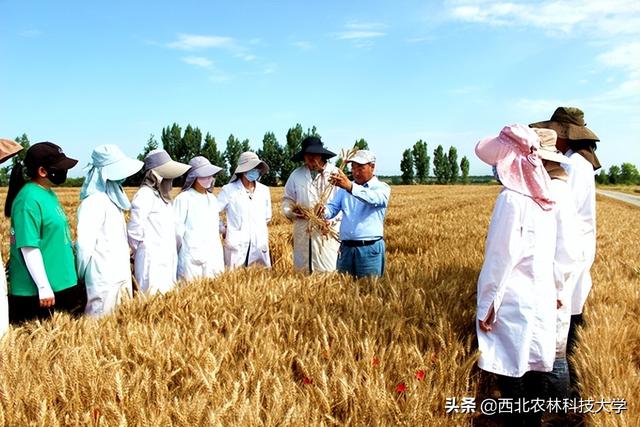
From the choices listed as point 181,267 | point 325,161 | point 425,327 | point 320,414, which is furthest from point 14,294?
point 325,161

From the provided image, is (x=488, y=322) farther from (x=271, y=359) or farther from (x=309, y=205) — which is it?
(x=309, y=205)

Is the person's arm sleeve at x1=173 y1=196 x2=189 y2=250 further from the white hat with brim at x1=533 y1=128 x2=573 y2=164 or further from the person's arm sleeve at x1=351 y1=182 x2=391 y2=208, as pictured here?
the white hat with brim at x1=533 y1=128 x2=573 y2=164

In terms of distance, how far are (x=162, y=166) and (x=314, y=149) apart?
1532 mm

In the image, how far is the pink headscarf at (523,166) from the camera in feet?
8.57

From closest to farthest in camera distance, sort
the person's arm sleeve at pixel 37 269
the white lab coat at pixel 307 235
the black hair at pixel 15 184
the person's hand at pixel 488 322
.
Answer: the person's hand at pixel 488 322
the person's arm sleeve at pixel 37 269
the black hair at pixel 15 184
the white lab coat at pixel 307 235

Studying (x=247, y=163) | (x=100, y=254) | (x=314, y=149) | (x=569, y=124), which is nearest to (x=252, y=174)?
(x=247, y=163)

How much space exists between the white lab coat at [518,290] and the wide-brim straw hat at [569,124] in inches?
43.6

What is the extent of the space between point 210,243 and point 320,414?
3.33m

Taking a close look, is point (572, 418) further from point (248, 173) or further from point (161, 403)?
point (248, 173)

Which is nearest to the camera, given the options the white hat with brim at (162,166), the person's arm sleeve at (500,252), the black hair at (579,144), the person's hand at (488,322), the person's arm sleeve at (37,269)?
the person's arm sleeve at (500,252)

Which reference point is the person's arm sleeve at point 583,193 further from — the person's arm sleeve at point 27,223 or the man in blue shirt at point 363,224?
the person's arm sleeve at point 27,223

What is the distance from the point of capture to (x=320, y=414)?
1942mm

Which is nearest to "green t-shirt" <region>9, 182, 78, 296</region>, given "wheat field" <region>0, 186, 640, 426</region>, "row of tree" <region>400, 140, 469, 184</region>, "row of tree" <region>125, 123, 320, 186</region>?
"wheat field" <region>0, 186, 640, 426</region>

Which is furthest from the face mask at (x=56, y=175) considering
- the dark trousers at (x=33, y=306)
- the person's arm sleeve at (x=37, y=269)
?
the dark trousers at (x=33, y=306)
